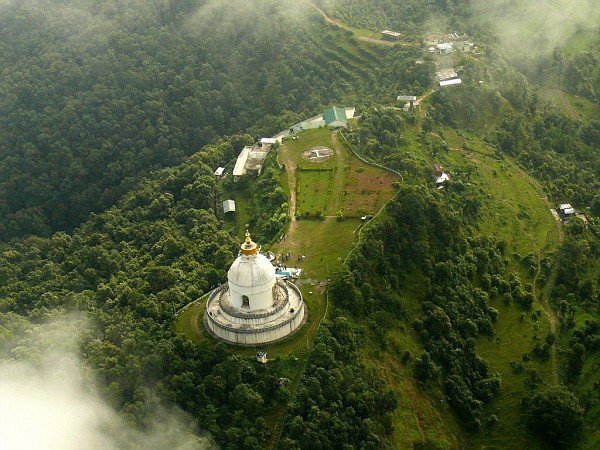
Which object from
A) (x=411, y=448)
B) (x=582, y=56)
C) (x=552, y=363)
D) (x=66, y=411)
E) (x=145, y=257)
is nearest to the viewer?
(x=66, y=411)

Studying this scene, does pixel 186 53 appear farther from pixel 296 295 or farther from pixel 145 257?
pixel 296 295

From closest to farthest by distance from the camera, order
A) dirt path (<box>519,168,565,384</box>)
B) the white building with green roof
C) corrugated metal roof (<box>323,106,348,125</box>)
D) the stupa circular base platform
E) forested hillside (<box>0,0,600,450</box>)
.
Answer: forested hillside (<box>0,0,600,450</box>), the stupa circular base platform, dirt path (<box>519,168,565,384</box>), the white building with green roof, corrugated metal roof (<box>323,106,348,125</box>)

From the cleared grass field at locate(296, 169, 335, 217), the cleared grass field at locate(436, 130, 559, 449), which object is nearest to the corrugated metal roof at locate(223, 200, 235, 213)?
the cleared grass field at locate(296, 169, 335, 217)

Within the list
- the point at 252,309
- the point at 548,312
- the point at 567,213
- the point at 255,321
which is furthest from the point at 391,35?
the point at 255,321

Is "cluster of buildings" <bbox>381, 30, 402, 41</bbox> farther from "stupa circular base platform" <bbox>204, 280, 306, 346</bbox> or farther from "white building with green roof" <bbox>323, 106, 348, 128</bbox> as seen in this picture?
"stupa circular base platform" <bbox>204, 280, 306, 346</bbox>

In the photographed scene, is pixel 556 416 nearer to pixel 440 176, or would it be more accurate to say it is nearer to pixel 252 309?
pixel 252 309

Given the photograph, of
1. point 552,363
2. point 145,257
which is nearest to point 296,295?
point 145,257
